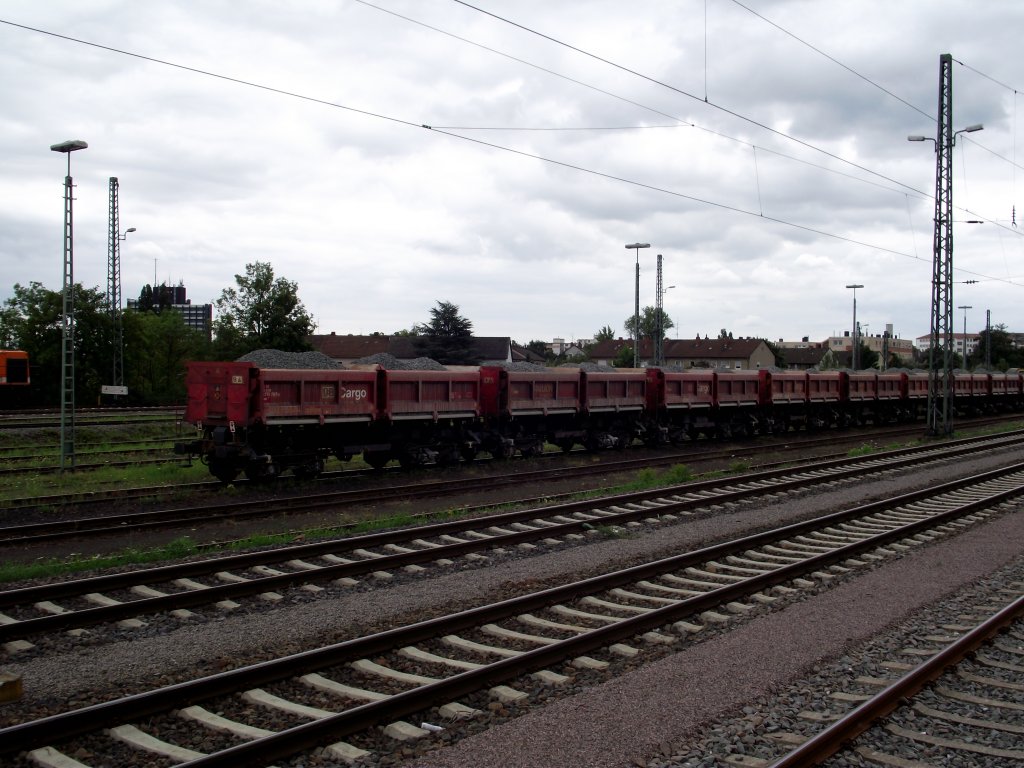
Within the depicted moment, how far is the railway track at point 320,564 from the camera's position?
26.1 feet

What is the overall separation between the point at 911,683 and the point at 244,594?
20.5 feet

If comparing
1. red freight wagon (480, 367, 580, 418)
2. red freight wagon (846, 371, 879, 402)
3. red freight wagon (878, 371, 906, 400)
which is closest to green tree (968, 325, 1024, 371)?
red freight wagon (878, 371, 906, 400)

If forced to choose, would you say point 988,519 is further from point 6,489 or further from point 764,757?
point 6,489

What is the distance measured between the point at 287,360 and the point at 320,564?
9721 millimetres

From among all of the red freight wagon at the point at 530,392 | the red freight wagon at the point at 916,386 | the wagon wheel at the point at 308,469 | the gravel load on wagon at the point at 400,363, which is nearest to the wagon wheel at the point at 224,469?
the wagon wheel at the point at 308,469

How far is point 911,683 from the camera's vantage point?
602 cm

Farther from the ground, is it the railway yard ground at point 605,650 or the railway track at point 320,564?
the railway track at point 320,564

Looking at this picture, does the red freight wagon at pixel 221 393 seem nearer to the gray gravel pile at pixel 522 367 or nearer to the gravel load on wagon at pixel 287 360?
the gravel load on wagon at pixel 287 360

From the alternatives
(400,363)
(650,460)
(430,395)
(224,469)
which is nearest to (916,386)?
(650,460)

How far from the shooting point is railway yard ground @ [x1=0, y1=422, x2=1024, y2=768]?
202 inches

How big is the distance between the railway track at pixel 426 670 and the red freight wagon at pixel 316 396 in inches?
391

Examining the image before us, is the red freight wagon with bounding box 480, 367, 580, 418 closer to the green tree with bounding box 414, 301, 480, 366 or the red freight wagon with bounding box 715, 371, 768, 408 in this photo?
the red freight wagon with bounding box 715, 371, 768, 408

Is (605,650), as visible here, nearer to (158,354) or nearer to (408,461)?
(408,461)

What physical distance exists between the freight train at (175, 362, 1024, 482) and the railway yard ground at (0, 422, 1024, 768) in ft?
12.5
